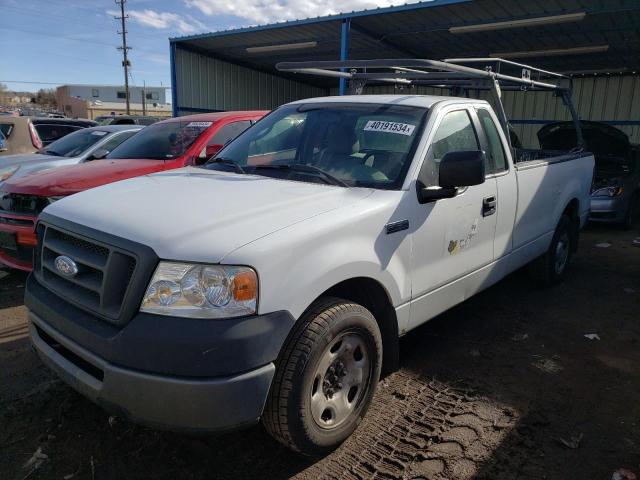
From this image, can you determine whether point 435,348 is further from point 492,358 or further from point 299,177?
point 299,177

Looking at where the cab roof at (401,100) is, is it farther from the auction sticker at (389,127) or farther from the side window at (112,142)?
the side window at (112,142)

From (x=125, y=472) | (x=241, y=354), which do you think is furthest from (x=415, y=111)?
(x=125, y=472)

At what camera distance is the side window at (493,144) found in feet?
12.7

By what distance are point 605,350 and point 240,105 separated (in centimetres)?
1637

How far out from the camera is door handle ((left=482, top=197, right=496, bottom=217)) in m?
3.58

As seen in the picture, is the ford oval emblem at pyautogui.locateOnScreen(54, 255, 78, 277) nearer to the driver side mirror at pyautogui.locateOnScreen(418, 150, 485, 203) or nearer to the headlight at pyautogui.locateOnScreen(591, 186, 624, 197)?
the driver side mirror at pyautogui.locateOnScreen(418, 150, 485, 203)

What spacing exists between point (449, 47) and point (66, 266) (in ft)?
44.2

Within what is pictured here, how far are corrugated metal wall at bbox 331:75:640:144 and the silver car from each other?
9.10m

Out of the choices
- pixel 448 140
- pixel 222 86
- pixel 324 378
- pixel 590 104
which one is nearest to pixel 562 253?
pixel 448 140

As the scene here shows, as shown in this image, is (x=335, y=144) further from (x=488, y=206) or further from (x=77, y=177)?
(x=77, y=177)

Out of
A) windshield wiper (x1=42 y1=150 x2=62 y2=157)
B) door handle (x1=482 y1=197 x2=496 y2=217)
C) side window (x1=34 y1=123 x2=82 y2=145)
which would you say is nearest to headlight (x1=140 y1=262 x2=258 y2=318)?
door handle (x1=482 y1=197 x2=496 y2=217)

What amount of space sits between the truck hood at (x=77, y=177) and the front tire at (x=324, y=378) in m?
3.62

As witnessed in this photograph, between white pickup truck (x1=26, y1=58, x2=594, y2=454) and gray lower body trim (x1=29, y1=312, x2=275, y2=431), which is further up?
white pickup truck (x1=26, y1=58, x2=594, y2=454)

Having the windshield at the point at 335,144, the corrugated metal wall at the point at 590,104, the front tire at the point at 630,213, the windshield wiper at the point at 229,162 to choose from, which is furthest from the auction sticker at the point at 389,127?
the corrugated metal wall at the point at 590,104
